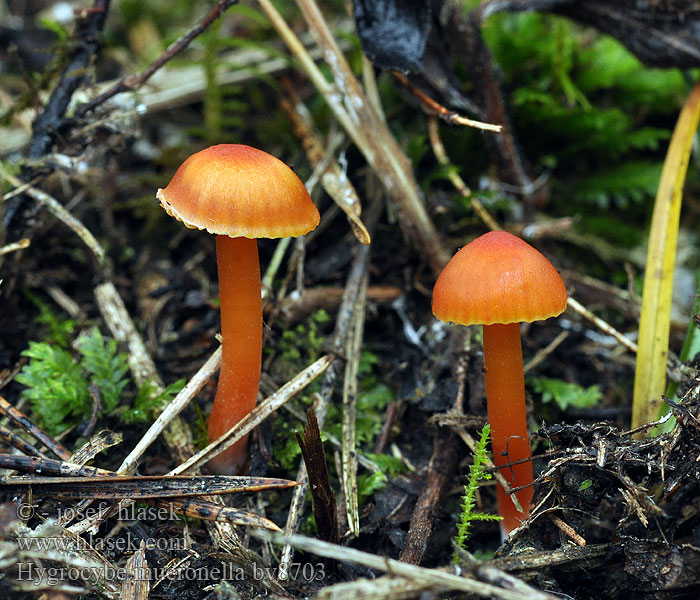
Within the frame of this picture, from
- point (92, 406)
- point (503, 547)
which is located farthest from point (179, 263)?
point (503, 547)

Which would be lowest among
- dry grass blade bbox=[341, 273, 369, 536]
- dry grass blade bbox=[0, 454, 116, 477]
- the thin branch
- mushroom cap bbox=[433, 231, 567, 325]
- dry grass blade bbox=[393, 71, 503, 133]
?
dry grass blade bbox=[341, 273, 369, 536]

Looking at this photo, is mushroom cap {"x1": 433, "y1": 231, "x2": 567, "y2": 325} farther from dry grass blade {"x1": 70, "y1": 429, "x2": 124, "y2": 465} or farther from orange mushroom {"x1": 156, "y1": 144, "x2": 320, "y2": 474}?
dry grass blade {"x1": 70, "y1": 429, "x2": 124, "y2": 465}

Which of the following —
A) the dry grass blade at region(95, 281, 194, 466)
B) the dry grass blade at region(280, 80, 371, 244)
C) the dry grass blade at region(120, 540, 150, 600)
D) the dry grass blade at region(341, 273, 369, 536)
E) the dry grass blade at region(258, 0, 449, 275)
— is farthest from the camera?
the dry grass blade at region(258, 0, 449, 275)

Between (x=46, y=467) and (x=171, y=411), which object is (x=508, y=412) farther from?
(x=46, y=467)

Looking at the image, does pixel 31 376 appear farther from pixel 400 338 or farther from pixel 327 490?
pixel 400 338

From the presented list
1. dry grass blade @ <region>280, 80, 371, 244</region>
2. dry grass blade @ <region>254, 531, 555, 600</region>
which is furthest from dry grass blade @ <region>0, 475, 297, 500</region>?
dry grass blade @ <region>280, 80, 371, 244</region>

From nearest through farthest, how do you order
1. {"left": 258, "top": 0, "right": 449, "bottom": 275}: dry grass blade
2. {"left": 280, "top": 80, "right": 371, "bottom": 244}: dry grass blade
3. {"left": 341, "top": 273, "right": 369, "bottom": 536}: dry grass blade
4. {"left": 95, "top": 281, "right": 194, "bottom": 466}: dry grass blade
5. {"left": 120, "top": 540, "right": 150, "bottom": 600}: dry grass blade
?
{"left": 120, "top": 540, "right": 150, "bottom": 600}: dry grass blade
{"left": 341, "top": 273, "right": 369, "bottom": 536}: dry grass blade
{"left": 95, "top": 281, "right": 194, "bottom": 466}: dry grass blade
{"left": 280, "top": 80, "right": 371, "bottom": 244}: dry grass blade
{"left": 258, "top": 0, "right": 449, "bottom": 275}: dry grass blade
